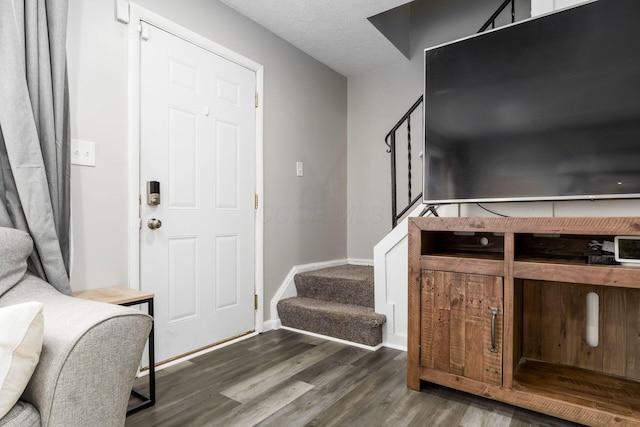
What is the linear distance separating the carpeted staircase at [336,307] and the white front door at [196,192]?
39 cm

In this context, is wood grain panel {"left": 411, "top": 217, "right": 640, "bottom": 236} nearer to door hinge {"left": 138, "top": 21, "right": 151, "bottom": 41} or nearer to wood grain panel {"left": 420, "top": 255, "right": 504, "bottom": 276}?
wood grain panel {"left": 420, "top": 255, "right": 504, "bottom": 276}

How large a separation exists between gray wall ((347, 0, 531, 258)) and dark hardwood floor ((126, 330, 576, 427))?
5.35ft

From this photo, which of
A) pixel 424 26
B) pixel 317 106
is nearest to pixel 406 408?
pixel 317 106

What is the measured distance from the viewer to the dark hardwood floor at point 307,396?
1.67 m

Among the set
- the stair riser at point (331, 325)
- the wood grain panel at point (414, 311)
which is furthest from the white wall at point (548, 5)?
the stair riser at point (331, 325)

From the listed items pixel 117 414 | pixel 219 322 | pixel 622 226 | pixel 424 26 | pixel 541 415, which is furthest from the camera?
pixel 424 26

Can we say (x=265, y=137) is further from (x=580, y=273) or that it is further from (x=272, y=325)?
(x=580, y=273)

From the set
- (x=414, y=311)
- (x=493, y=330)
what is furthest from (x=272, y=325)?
(x=493, y=330)

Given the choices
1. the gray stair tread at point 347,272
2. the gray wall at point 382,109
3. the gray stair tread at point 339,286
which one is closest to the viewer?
the gray stair tread at point 339,286

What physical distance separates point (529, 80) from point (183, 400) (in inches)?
92.3

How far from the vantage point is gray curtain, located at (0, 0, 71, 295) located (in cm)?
152

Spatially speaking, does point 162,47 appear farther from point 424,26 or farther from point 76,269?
point 424,26

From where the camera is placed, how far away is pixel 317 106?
3.53m

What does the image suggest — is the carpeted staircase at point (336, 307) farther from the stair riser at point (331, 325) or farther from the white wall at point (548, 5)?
the white wall at point (548, 5)
